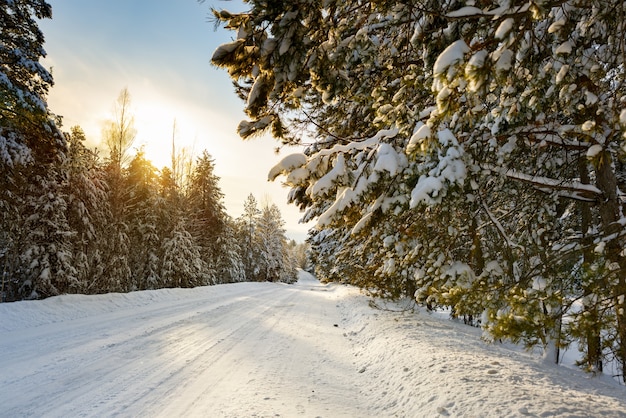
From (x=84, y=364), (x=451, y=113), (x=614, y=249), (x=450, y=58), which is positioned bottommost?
(x=84, y=364)

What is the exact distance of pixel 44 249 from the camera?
1304cm

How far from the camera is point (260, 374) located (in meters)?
5.20

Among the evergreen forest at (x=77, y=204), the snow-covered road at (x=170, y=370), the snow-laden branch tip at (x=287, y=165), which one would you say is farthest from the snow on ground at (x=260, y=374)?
the evergreen forest at (x=77, y=204)

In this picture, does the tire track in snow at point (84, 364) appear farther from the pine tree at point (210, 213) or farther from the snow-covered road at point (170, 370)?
the pine tree at point (210, 213)

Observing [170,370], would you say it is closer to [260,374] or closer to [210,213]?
[260,374]

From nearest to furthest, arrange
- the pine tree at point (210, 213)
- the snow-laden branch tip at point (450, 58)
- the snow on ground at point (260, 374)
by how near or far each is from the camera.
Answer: the snow-laden branch tip at point (450, 58)
the snow on ground at point (260, 374)
the pine tree at point (210, 213)

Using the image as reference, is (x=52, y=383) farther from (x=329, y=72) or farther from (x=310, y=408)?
(x=329, y=72)

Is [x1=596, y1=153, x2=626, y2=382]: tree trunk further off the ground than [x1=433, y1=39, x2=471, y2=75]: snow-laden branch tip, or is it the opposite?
[x1=433, y1=39, x2=471, y2=75]: snow-laden branch tip

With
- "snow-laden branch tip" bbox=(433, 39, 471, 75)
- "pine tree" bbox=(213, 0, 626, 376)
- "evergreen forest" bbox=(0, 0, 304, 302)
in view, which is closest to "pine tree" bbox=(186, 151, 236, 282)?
"evergreen forest" bbox=(0, 0, 304, 302)

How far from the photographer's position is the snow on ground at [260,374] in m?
3.74

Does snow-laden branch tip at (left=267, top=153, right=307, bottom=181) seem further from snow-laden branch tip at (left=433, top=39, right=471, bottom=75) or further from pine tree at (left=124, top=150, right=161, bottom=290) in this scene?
pine tree at (left=124, top=150, right=161, bottom=290)

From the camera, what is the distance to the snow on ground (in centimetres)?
374

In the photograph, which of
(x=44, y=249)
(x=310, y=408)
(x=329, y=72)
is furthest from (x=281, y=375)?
(x=44, y=249)

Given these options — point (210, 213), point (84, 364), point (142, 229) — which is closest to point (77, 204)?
point (142, 229)
